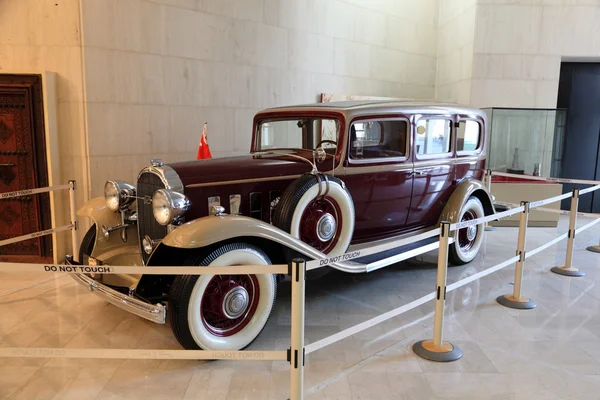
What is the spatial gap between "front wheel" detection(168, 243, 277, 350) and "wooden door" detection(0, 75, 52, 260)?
326 centimetres

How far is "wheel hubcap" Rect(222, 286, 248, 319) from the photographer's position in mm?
3421

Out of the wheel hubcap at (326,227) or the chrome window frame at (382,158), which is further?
the chrome window frame at (382,158)

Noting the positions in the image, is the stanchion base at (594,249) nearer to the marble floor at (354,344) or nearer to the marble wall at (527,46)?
the marble floor at (354,344)

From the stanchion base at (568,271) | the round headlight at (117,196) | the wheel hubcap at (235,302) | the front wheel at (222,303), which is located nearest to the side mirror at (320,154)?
the front wheel at (222,303)

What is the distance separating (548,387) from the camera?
3.10 meters

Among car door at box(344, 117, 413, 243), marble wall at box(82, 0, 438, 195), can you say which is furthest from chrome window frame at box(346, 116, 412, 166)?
marble wall at box(82, 0, 438, 195)

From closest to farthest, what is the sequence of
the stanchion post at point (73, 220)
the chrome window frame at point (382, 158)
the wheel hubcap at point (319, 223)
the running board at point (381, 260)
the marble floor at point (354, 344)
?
the marble floor at point (354, 344) < the running board at point (381, 260) < the wheel hubcap at point (319, 223) < the chrome window frame at point (382, 158) < the stanchion post at point (73, 220)

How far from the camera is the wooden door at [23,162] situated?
5.33 meters

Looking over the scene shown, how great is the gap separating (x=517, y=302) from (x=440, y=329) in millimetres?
1435

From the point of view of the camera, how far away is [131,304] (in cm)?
327

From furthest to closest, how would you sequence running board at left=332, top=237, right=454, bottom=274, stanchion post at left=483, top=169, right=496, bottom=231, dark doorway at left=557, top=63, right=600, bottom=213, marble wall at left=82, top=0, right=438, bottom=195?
1. dark doorway at left=557, top=63, right=600, bottom=213
2. stanchion post at left=483, top=169, right=496, bottom=231
3. marble wall at left=82, top=0, right=438, bottom=195
4. running board at left=332, top=237, right=454, bottom=274

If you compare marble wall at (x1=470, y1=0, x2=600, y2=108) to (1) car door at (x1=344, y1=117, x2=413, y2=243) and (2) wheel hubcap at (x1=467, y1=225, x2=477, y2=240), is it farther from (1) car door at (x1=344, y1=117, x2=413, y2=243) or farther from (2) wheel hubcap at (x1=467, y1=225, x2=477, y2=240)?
(1) car door at (x1=344, y1=117, x2=413, y2=243)

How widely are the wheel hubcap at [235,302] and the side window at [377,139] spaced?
67.9 inches

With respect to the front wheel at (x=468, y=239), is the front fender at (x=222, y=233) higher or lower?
higher
